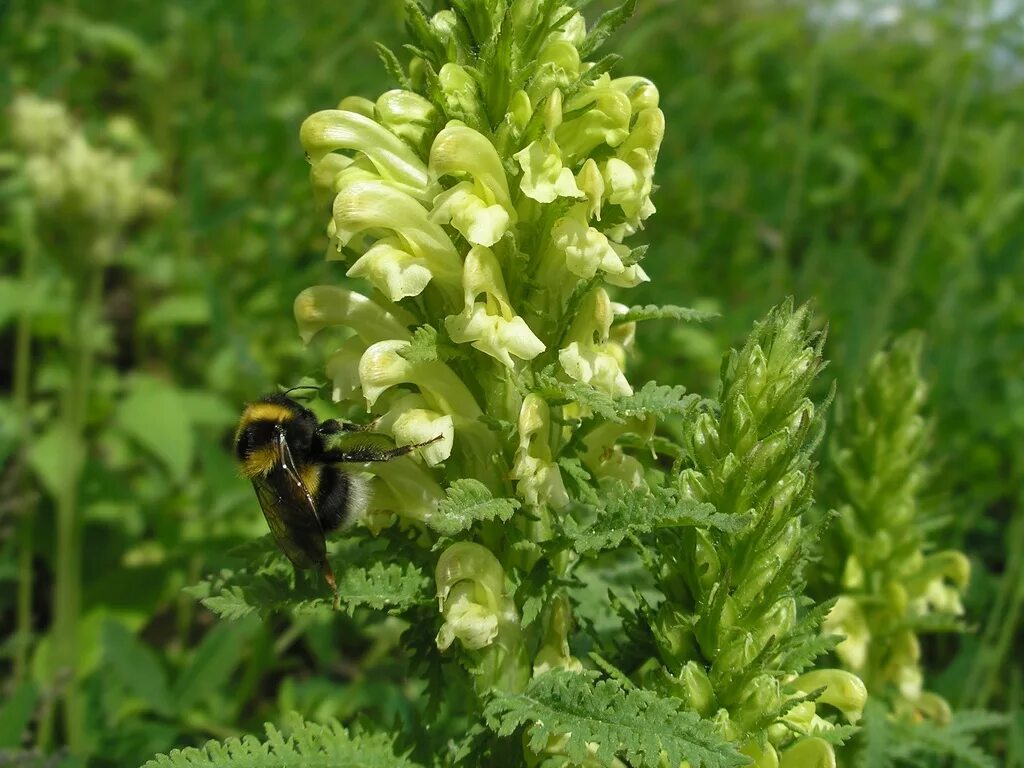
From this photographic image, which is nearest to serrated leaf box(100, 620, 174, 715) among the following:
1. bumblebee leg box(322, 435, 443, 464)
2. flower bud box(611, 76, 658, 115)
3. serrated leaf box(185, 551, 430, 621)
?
serrated leaf box(185, 551, 430, 621)

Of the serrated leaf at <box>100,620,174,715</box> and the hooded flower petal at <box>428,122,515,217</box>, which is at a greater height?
the hooded flower petal at <box>428,122,515,217</box>

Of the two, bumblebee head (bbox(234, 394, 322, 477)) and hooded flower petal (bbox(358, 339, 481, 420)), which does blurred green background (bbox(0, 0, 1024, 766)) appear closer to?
bumblebee head (bbox(234, 394, 322, 477))

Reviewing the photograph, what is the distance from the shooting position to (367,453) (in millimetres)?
1903

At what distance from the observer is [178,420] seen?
4195 mm

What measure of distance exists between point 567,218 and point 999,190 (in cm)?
482

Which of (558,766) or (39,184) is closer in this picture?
(558,766)

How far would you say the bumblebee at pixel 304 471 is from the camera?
181 centimetres

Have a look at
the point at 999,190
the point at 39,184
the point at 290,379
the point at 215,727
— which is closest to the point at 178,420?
the point at 290,379

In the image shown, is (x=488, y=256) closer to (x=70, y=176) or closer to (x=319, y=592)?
(x=319, y=592)

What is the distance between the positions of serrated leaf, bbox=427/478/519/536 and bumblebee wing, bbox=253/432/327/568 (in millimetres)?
312

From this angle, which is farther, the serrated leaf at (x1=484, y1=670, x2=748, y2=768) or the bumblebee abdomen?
the bumblebee abdomen

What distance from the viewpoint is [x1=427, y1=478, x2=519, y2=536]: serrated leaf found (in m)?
1.50

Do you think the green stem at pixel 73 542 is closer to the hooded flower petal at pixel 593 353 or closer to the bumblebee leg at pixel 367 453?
the bumblebee leg at pixel 367 453

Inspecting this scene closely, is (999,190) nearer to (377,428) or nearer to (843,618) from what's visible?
(843,618)
